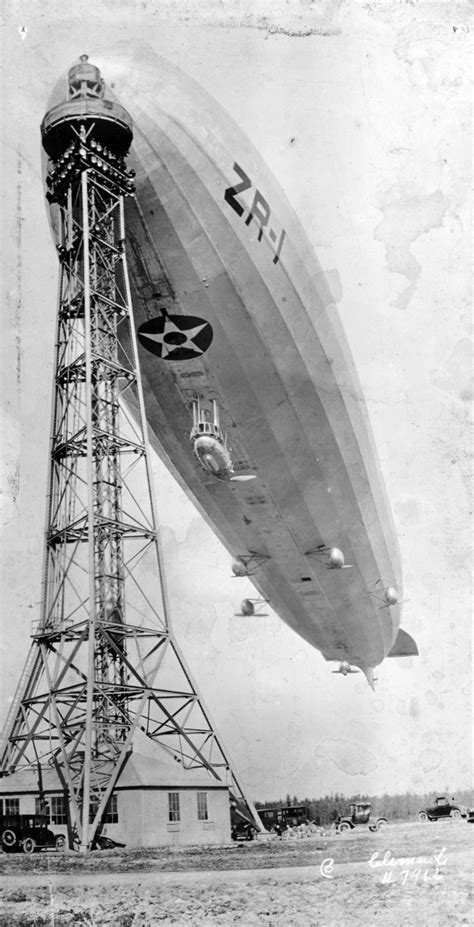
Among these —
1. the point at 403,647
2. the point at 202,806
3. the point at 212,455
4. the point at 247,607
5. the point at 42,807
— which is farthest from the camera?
the point at 403,647

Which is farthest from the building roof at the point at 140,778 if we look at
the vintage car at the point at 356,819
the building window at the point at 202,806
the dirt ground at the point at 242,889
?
the vintage car at the point at 356,819

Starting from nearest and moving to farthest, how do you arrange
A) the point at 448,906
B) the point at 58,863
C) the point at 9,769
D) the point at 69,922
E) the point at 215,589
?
the point at 69,922
the point at 448,906
the point at 58,863
the point at 9,769
the point at 215,589

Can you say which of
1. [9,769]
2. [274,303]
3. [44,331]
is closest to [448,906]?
[9,769]

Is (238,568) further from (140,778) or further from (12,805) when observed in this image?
(12,805)

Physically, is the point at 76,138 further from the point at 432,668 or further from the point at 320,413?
the point at 432,668

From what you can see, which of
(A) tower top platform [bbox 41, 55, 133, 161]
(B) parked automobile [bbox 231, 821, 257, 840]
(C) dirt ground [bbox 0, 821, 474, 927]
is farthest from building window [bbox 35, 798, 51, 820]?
(A) tower top platform [bbox 41, 55, 133, 161]

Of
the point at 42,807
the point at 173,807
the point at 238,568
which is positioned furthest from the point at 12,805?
the point at 238,568

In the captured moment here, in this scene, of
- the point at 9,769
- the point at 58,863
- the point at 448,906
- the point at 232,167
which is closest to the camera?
the point at 448,906
